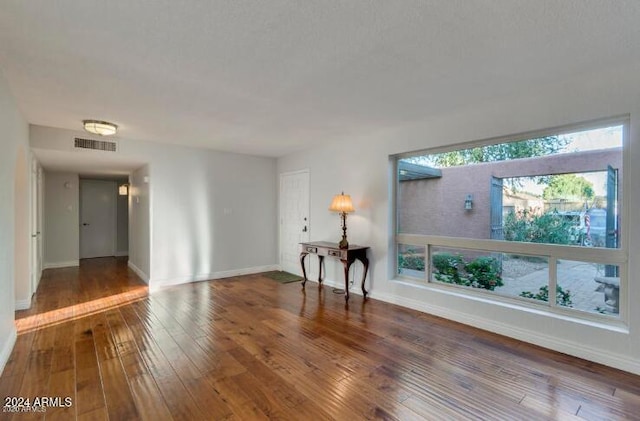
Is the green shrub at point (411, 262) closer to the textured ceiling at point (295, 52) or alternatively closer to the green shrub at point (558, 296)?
the green shrub at point (558, 296)

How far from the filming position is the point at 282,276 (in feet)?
19.2

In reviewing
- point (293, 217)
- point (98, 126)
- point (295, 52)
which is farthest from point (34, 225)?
point (295, 52)

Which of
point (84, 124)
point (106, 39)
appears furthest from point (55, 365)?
point (84, 124)

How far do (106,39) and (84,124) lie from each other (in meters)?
2.39

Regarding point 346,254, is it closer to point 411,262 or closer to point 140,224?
point 411,262

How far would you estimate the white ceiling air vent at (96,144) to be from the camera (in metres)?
4.35

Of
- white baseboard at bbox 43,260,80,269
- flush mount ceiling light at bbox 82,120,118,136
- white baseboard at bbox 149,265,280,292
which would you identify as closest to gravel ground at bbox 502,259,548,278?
white baseboard at bbox 149,265,280,292

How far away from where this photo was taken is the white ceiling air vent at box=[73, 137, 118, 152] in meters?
4.35

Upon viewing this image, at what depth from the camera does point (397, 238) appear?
4.34 meters

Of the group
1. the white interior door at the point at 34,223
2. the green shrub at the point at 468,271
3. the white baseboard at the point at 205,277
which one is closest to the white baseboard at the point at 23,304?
the white interior door at the point at 34,223

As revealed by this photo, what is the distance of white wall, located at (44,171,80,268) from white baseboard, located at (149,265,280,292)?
350 cm

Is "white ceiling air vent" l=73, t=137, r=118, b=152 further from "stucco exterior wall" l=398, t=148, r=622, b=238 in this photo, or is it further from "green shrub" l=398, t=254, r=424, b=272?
"green shrub" l=398, t=254, r=424, b=272

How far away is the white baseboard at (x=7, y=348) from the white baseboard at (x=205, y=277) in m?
2.00

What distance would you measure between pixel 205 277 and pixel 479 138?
15.9 feet
